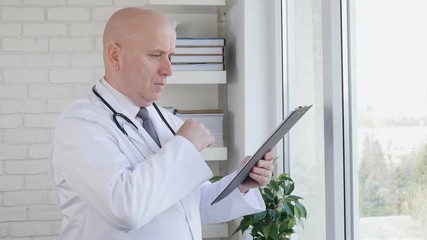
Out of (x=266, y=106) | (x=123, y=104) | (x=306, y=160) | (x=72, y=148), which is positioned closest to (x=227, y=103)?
(x=266, y=106)

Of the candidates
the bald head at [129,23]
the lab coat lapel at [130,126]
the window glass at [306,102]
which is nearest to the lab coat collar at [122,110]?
the lab coat lapel at [130,126]

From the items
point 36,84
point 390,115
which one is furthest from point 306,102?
point 36,84

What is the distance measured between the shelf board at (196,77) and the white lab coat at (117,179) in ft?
3.33

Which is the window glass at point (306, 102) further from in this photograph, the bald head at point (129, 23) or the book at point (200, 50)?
the bald head at point (129, 23)

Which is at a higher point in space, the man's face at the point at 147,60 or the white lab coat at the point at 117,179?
the man's face at the point at 147,60

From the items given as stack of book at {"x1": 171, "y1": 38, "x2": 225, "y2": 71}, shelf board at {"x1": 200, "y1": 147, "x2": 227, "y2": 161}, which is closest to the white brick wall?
stack of book at {"x1": 171, "y1": 38, "x2": 225, "y2": 71}

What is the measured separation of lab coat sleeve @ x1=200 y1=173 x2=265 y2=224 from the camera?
1817 millimetres

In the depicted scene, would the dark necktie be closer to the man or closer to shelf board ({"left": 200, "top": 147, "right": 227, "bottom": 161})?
the man

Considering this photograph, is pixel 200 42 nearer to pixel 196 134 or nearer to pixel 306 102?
pixel 306 102

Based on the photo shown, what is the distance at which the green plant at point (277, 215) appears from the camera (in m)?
2.20

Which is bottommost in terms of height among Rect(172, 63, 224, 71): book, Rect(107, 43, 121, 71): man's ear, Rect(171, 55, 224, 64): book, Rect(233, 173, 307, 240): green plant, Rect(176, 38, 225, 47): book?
Rect(233, 173, 307, 240): green plant

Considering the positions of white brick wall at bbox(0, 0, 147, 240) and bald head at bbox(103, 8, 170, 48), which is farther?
white brick wall at bbox(0, 0, 147, 240)

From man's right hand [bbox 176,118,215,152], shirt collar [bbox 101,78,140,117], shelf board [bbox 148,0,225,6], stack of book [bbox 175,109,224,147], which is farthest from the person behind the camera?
stack of book [bbox 175,109,224,147]

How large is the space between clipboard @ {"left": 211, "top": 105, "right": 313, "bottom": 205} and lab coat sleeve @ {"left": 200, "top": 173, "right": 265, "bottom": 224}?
9cm
